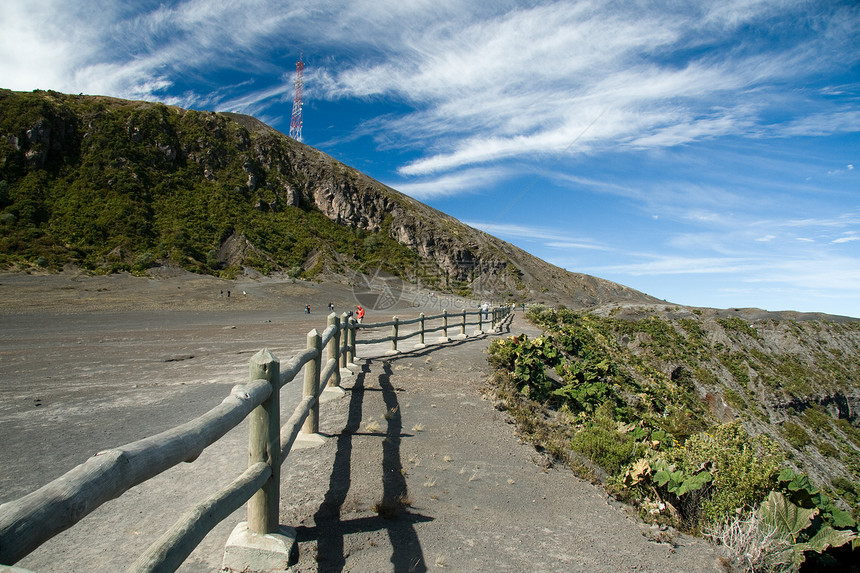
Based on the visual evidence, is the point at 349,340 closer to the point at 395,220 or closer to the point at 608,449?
the point at 608,449

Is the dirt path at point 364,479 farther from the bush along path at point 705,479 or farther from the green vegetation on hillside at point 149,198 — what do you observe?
the green vegetation on hillside at point 149,198

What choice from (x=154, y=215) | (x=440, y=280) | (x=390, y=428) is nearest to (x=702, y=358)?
(x=390, y=428)

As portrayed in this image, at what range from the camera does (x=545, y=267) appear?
12106 cm

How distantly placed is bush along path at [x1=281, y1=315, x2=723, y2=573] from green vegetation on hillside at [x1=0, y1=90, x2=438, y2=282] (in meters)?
53.2

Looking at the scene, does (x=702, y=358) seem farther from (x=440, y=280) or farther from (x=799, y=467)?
(x=440, y=280)

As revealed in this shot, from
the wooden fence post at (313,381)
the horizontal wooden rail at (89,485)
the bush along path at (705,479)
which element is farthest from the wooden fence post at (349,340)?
the horizontal wooden rail at (89,485)

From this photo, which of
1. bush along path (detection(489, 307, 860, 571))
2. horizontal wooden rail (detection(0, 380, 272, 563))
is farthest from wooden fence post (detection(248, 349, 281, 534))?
bush along path (detection(489, 307, 860, 571))

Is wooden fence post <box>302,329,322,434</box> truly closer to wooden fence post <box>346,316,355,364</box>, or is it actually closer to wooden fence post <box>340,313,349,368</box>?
wooden fence post <box>340,313,349,368</box>

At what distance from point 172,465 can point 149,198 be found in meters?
79.0

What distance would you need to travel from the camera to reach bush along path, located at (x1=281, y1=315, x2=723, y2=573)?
11.7 feet

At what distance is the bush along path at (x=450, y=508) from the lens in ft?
11.7

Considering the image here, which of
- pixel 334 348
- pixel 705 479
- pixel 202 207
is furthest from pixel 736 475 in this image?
pixel 202 207

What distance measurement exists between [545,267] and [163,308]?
326 feet

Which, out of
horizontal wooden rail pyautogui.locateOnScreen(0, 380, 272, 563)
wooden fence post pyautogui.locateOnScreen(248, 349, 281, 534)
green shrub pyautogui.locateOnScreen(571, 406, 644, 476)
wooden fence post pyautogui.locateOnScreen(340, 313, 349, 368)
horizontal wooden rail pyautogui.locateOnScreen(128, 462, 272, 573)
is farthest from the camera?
wooden fence post pyautogui.locateOnScreen(340, 313, 349, 368)
